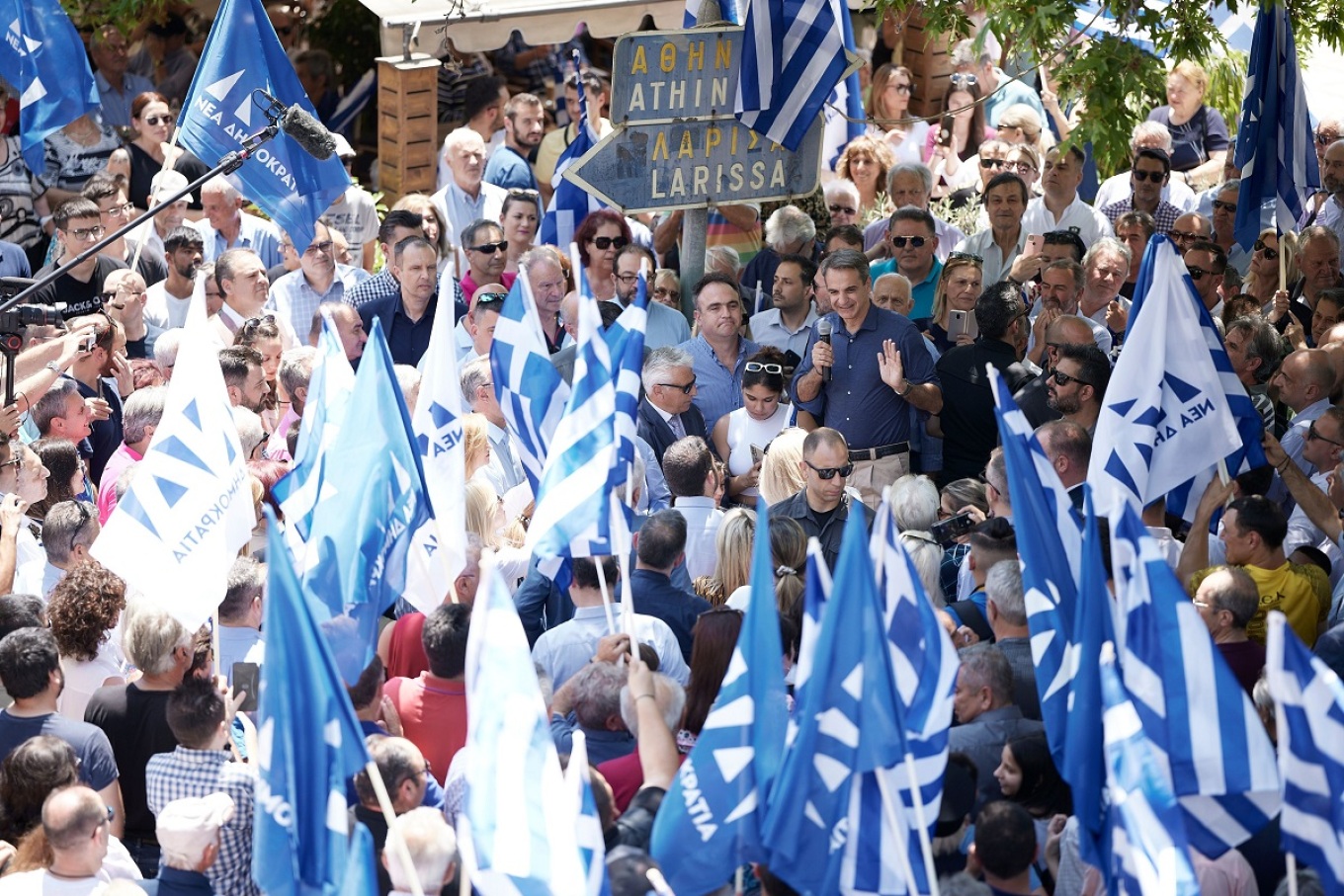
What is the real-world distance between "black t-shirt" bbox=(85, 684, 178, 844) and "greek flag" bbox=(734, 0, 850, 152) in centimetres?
480

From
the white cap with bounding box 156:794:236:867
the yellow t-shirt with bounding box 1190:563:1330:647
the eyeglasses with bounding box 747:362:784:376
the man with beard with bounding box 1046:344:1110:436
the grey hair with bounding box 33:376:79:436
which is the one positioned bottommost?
the white cap with bounding box 156:794:236:867

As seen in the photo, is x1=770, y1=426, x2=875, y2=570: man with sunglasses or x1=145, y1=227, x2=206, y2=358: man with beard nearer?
x1=770, y1=426, x2=875, y2=570: man with sunglasses

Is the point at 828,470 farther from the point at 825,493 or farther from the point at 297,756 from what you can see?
the point at 297,756

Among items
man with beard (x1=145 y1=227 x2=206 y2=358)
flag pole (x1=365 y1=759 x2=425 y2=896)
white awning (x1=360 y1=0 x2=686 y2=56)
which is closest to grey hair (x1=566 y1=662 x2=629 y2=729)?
flag pole (x1=365 y1=759 x2=425 y2=896)

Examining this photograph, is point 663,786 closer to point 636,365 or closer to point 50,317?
point 636,365

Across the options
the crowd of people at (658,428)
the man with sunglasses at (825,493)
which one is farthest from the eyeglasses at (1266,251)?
the man with sunglasses at (825,493)

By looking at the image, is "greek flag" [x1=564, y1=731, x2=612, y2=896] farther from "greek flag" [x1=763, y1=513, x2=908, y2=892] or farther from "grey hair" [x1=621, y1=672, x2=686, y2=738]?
"grey hair" [x1=621, y1=672, x2=686, y2=738]

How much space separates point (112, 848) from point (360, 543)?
1.44 metres

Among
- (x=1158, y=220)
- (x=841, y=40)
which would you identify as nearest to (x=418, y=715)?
(x=841, y=40)

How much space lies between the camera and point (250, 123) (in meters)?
10.6

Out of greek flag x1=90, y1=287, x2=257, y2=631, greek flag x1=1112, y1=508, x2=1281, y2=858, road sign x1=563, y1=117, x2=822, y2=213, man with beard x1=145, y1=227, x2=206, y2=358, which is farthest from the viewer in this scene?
man with beard x1=145, y1=227, x2=206, y2=358

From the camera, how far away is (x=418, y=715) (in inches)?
258

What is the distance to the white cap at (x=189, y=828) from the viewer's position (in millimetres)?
5406

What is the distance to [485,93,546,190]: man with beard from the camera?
1347 centimetres
